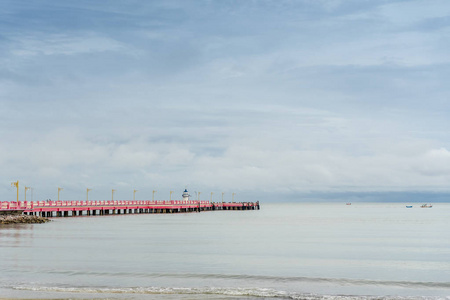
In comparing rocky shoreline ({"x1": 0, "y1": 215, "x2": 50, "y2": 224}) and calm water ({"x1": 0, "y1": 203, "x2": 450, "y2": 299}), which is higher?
rocky shoreline ({"x1": 0, "y1": 215, "x2": 50, "y2": 224})

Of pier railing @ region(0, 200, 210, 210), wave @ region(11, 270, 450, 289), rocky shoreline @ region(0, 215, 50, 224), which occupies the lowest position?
wave @ region(11, 270, 450, 289)

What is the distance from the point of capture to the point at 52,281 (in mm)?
22641

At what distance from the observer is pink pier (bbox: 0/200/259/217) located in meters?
74.9

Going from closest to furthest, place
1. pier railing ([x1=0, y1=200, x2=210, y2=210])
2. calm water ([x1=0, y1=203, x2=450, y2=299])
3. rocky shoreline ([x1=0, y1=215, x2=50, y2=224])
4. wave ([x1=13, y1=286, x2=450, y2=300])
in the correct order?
wave ([x1=13, y1=286, x2=450, y2=300]) < calm water ([x1=0, y1=203, x2=450, y2=299]) < rocky shoreline ([x1=0, y1=215, x2=50, y2=224]) < pier railing ([x1=0, y1=200, x2=210, y2=210])

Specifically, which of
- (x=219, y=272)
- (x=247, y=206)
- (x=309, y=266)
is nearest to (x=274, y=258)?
(x=309, y=266)

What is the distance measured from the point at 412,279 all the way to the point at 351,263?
5769 mm

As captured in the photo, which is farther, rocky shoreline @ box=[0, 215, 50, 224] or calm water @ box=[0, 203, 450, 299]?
rocky shoreline @ box=[0, 215, 50, 224]

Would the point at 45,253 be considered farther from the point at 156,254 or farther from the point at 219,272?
the point at 219,272

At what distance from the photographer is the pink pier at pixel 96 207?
74938 millimetres

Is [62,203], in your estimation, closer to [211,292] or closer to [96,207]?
[96,207]

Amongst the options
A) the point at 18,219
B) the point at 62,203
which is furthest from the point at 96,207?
the point at 18,219

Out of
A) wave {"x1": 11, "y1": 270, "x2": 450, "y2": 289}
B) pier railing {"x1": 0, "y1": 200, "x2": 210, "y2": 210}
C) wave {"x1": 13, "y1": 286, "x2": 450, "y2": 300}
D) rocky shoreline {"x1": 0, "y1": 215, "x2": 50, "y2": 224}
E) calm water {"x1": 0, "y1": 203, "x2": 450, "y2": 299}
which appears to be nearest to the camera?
wave {"x1": 13, "y1": 286, "x2": 450, "y2": 300}

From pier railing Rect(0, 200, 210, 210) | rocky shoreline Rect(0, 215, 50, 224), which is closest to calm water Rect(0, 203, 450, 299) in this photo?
rocky shoreline Rect(0, 215, 50, 224)

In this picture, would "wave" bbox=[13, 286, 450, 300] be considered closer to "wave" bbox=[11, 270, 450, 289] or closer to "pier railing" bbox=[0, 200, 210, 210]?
"wave" bbox=[11, 270, 450, 289]
